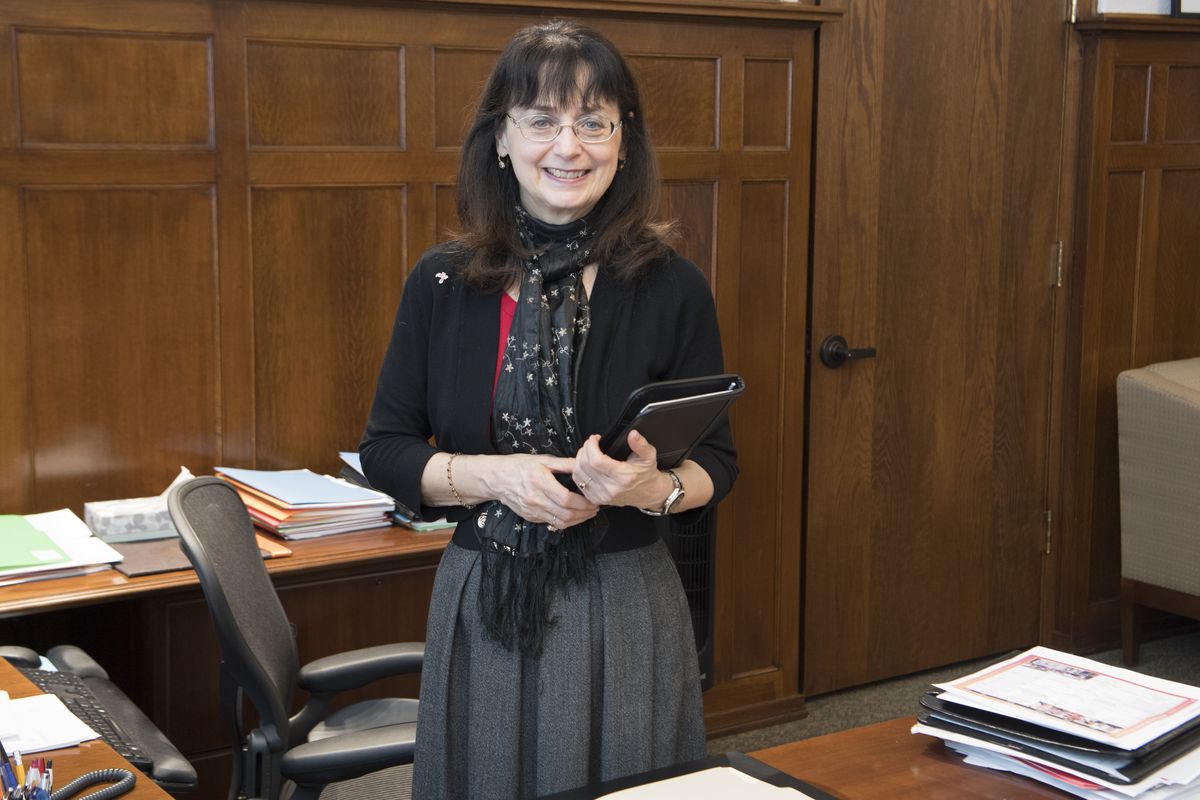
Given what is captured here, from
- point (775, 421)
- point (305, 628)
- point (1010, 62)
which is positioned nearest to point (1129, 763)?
point (305, 628)

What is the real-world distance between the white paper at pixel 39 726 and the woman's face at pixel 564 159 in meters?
0.93

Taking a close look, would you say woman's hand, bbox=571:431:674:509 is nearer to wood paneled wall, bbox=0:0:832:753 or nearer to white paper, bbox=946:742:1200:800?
white paper, bbox=946:742:1200:800

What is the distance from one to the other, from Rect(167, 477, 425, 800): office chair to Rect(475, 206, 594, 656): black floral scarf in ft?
1.10

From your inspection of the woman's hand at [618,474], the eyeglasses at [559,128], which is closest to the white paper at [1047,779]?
the woman's hand at [618,474]

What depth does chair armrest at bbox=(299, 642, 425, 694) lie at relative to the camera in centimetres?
244

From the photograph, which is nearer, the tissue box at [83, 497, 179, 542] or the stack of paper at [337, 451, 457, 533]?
the tissue box at [83, 497, 179, 542]

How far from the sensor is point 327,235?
321 centimetres

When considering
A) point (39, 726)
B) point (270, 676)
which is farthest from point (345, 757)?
point (39, 726)

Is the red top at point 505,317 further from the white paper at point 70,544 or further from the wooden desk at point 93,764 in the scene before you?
the white paper at point 70,544

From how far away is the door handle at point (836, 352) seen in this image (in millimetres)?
4078

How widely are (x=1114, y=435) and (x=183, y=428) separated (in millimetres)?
3036

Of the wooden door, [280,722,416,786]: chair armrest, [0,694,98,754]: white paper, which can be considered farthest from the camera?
the wooden door

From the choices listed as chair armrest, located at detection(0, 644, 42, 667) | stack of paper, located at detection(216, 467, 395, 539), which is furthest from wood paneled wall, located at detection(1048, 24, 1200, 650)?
chair armrest, located at detection(0, 644, 42, 667)

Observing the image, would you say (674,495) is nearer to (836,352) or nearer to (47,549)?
(47,549)
